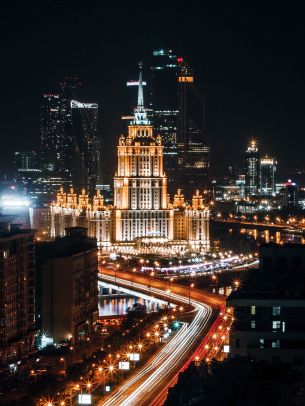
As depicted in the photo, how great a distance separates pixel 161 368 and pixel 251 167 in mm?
101725

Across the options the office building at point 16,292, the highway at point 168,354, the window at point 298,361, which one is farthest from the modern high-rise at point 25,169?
the window at point 298,361

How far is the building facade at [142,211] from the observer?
200ft

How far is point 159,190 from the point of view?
6134cm

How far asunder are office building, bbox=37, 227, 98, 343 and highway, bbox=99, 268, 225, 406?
119 inches

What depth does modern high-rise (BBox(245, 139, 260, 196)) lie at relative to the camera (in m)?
126

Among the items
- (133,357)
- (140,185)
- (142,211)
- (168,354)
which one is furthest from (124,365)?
(142,211)

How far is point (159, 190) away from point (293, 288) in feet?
129

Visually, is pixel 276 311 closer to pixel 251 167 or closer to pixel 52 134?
pixel 52 134

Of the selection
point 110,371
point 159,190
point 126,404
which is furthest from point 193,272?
point 126,404

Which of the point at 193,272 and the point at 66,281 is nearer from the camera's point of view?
the point at 66,281

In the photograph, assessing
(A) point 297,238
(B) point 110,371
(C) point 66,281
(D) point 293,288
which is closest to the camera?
(D) point 293,288

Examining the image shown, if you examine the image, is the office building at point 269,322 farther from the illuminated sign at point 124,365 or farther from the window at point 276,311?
the illuminated sign at point 124,365

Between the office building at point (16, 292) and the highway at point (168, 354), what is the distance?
11.9ft

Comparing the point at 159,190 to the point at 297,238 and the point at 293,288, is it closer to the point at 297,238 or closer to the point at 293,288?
the point at 297,238
